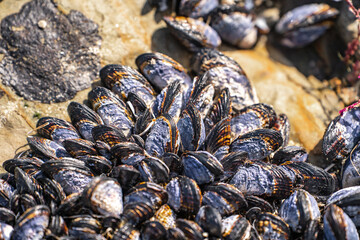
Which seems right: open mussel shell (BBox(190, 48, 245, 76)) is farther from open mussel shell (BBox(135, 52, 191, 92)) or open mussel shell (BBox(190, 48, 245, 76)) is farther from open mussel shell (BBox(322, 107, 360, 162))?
open mussel shell (BBox(322, 107, 360, 162))

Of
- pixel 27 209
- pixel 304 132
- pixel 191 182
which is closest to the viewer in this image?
pixel 27 209

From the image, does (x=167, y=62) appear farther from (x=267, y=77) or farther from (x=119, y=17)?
(x=267, y=77)

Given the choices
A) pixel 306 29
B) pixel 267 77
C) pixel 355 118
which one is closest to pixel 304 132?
pixel 355 118

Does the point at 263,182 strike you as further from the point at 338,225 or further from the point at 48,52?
the point at 48,52

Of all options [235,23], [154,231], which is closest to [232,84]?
[235,23]

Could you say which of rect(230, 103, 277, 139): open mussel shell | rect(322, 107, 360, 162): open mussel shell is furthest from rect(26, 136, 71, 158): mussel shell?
rect(322, 107, 360, 162): open mussel shell

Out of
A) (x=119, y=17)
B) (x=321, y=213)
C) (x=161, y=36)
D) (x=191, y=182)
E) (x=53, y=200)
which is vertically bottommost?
(x=321, y=213)
